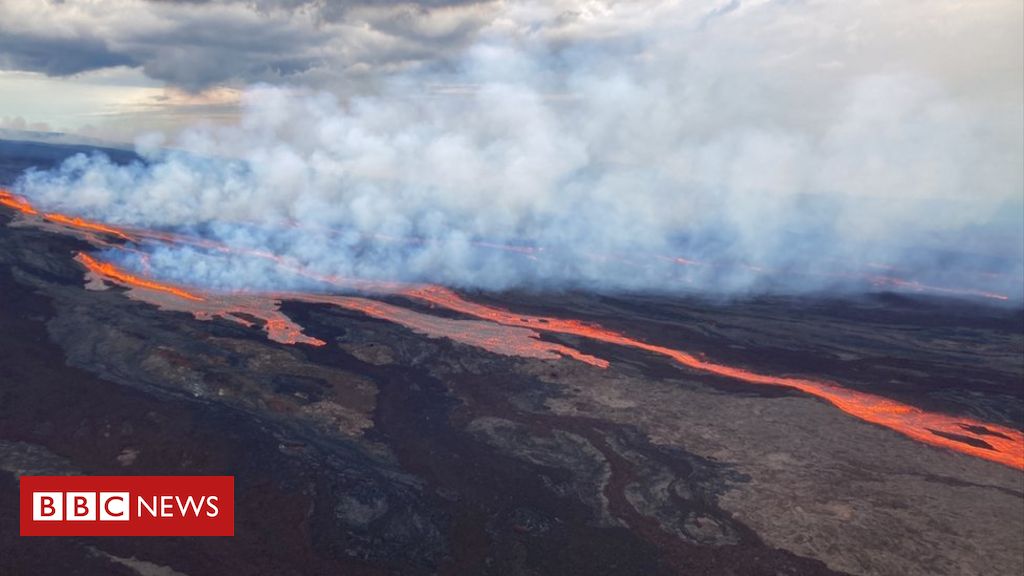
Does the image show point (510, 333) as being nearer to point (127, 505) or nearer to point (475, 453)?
point (475, 453)

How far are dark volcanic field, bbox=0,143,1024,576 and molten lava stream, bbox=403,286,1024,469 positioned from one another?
118 centimetres

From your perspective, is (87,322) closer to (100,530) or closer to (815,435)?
(100,530)

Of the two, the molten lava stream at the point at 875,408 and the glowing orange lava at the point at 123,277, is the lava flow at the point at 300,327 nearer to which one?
the glowing orange lava at the point at 123,277

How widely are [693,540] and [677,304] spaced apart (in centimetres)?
3264

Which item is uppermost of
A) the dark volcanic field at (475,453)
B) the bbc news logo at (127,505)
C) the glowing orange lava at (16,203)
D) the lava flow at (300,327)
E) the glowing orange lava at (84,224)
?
the glowing orange lava at (16,203)

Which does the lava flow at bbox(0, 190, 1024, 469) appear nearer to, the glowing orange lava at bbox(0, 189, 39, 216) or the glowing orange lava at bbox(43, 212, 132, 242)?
the glowing orange lava at bbox(43, 212, 132, 242)

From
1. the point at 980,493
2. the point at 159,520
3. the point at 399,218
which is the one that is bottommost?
the point at 159,520

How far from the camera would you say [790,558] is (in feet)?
59.5

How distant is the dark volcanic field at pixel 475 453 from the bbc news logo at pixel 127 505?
48cm

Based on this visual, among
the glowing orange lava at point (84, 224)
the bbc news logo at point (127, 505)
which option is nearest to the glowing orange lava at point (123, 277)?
the glowing orange lava at point (84, 224)

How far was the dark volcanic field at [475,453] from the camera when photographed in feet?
57.7

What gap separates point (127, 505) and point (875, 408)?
99.9ft

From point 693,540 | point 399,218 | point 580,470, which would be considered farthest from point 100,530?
point 399,218

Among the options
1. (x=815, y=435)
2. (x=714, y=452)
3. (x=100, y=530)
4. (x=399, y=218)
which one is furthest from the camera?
(x=399, y=218)
